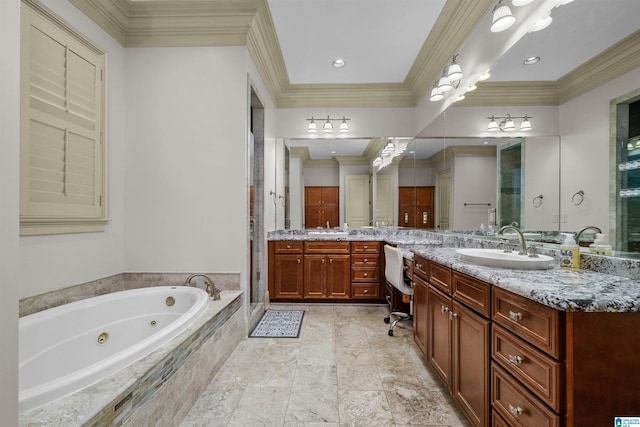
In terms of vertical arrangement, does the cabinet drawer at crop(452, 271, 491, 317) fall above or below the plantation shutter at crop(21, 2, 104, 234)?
below

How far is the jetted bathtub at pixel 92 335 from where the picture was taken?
3.68ft

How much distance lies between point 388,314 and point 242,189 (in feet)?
6.92

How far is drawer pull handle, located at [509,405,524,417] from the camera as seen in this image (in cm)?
108

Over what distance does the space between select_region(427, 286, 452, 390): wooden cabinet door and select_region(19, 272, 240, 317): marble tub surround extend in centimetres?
160

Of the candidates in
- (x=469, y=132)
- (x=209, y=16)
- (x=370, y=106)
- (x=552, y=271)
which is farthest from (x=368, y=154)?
(x=552, y=271)

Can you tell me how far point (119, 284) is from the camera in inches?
99.7

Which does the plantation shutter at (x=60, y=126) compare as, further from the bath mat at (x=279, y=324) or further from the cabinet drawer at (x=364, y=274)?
the cabinet drawer at (x=364, y=274)

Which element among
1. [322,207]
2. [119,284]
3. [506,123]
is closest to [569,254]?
[506,123]

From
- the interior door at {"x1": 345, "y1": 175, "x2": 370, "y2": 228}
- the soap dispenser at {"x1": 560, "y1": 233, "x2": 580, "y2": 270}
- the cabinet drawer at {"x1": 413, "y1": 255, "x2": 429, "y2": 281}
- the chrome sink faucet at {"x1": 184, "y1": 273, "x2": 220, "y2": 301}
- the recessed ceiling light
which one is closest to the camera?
the soap dispenser at {"x1": 560, "y1": 233, "x2": 580, "y2": 270}

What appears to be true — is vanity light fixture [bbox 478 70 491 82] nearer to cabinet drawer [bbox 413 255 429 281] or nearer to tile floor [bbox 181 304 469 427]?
cabinet drawer [bbox 413 255 429 281]

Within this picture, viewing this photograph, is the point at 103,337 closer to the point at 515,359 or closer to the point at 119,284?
the point at 119,284

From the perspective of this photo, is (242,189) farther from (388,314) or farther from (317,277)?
(388,314)

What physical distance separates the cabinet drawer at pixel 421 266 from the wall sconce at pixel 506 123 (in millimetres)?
1068

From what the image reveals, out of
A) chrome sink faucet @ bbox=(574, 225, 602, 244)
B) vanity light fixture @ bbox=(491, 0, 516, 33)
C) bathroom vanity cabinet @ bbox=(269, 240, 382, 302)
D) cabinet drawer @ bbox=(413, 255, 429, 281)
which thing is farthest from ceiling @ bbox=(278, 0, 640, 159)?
bathroom vanity cabinet @ bbox=(269, 240, 382, 302)
